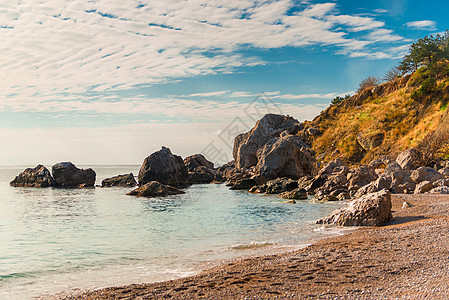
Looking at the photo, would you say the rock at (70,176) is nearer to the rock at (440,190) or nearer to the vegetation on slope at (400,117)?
the vegetation on slope at (400,117)

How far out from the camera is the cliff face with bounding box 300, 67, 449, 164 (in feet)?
152

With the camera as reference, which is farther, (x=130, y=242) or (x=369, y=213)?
(x=369, y=213)

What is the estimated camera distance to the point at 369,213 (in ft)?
49.3

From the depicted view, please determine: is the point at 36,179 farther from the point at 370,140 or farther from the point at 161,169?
the point at 370,140

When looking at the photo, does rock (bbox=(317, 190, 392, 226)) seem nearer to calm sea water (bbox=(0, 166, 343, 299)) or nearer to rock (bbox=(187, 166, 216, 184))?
calm sea water (bbox=(0, 166, 343, 299))

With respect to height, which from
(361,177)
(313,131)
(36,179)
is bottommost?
(361,177)

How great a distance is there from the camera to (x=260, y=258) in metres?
10.3

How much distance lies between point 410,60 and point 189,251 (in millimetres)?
60625

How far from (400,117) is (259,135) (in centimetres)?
2267

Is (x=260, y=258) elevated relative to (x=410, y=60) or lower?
lower

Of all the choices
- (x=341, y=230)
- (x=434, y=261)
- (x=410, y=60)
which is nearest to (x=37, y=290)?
(x=434, y=261)

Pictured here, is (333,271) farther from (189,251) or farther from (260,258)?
(189,251)

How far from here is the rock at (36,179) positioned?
5359 cm

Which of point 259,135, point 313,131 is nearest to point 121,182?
point 259,135
